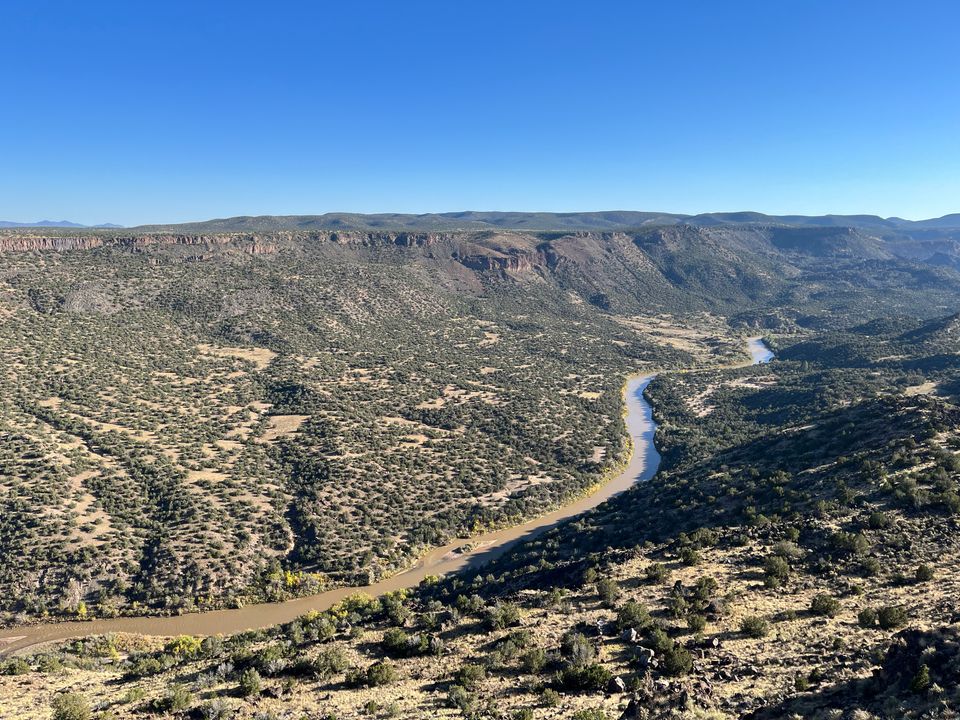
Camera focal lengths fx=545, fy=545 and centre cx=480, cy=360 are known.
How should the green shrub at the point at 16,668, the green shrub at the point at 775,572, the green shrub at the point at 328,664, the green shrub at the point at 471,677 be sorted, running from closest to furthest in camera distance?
the green shrub at the point at 471,677 → the green shrub at the point at 328,664 → the green shrub at the point at 16,668 → the green shrub at the point at 775,572

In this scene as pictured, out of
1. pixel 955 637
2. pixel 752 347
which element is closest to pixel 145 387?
pixel 955 637

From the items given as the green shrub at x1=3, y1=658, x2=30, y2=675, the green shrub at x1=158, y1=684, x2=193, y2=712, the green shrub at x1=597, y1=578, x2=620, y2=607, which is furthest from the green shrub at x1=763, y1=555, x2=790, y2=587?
the green shrub at x1=3, y1=658, x2=30, y2=675

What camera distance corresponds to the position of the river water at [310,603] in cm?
3503

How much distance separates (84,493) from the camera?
4666 cm

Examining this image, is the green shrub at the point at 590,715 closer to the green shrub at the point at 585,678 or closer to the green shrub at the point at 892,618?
the green shrub at the point at 585,678

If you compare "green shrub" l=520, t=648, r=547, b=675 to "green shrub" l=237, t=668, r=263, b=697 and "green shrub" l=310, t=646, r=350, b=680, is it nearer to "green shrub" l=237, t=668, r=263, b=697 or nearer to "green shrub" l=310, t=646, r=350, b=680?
"green shrub" l=310, t=646, r=350, b=680

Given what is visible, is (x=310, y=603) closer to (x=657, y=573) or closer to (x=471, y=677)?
(x=471, y=677)

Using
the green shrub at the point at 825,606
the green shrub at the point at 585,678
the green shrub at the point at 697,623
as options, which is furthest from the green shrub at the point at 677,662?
the green shrub at the point at 825,606

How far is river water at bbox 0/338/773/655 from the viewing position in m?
35.0

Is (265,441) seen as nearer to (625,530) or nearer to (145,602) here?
(145,602)

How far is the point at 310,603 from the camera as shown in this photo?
39469mm

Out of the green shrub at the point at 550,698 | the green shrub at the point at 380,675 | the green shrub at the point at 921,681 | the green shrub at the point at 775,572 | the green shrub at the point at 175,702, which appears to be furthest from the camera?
the green shrub at the point at 775,572

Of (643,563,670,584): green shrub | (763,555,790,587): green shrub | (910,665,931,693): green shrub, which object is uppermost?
(910,665,931,693): green shrub

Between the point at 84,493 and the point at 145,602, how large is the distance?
15052 mm
